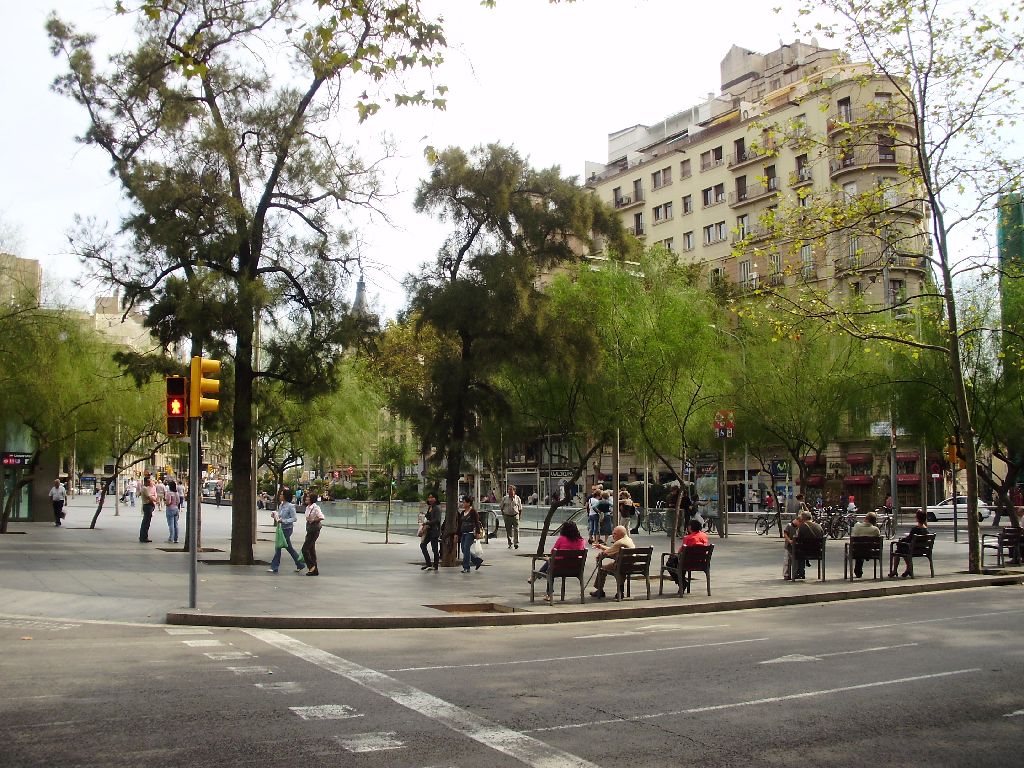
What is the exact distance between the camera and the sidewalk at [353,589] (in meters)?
13.0

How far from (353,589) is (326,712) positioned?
9.56 m

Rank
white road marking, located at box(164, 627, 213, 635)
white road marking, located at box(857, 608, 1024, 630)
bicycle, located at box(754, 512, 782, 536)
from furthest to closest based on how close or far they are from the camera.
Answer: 1. bicycle, located at box(754, 512, 782, 536)
2. white road marking, located at box(857, 608, 1024, 630)
3. white road marking, located at box(164, 627, 213, 635)

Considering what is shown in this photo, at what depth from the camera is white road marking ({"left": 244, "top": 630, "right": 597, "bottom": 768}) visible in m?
5.84

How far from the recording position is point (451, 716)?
22.8 feet

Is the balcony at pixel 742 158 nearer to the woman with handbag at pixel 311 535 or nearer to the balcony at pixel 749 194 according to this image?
the balcony at pixel 749 194

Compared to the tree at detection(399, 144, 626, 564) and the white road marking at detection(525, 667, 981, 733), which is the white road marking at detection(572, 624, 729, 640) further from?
the tree at detection(399, 144, 626, 564)

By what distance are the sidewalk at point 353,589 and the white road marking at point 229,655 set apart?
2.38m

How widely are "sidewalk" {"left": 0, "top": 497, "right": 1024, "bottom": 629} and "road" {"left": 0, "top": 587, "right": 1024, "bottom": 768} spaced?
91 cm

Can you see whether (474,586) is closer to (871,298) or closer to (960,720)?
(960,720)

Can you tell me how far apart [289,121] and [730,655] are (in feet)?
50.7

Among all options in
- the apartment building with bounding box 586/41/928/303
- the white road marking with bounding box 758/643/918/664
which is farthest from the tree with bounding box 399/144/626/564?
the apartment building with bounding box 586/41/928/303

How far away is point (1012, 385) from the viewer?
2612 cm

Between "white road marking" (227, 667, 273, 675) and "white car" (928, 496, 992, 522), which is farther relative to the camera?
"white car" (928, 496, 992, 522)

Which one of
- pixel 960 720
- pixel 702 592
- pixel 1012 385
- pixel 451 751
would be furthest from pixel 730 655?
pixel 1012 385
